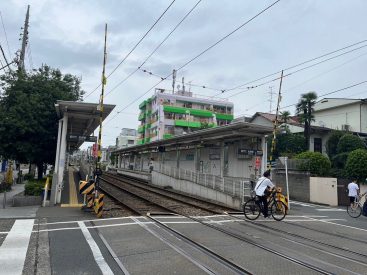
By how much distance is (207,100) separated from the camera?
82625 millimetres

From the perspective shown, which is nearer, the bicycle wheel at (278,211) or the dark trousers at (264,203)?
the dark trousers at (264,203)

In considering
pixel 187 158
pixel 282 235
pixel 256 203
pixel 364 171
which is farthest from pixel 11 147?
pixel 364 171

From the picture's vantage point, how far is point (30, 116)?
18.2 m

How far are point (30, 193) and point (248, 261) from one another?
11.8 metres

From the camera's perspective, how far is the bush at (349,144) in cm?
3762

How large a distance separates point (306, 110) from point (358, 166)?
17.1 metres

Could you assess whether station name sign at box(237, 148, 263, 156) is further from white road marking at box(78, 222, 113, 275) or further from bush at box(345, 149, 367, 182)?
bush at box(345, 149, 367, 182)

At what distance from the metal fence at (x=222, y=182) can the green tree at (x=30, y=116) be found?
8994 millimetres

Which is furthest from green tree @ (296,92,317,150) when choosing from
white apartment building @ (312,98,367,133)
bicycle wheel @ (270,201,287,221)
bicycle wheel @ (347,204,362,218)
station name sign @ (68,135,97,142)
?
bicycle wheel @ (270,201,287,221)

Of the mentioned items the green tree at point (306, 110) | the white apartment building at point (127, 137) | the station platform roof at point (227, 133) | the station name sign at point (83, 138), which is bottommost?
the station name sign at point (83, 138)

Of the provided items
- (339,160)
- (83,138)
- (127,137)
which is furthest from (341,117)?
(127,137)

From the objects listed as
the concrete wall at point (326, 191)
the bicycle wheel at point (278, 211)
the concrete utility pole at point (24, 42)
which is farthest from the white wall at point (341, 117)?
the concrete utility pole at point (24, 42)

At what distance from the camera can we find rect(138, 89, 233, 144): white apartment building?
248 feet

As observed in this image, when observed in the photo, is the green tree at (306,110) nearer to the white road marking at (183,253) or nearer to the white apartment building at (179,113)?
the white apartment building at (179,113)
